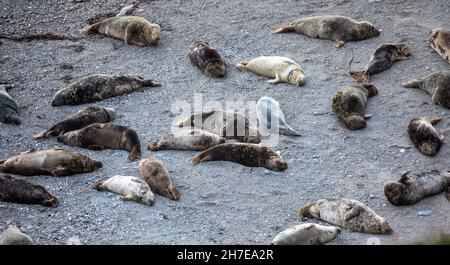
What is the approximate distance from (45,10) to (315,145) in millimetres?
5502

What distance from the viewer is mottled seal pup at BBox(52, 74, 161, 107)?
803 centimetres

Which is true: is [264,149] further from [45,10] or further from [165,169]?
[45,10]

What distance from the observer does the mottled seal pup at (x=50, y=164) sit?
6469 millimetres

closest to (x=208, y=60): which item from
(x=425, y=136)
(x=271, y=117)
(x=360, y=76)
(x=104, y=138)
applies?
(x=271, y=117)

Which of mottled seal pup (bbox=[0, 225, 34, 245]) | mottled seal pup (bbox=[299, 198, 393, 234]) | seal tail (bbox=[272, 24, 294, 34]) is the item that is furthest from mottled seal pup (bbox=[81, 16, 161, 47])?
mottled seal pup (bbox=[0, 225, 34, 245])

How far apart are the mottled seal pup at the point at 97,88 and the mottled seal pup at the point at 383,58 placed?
227 cm

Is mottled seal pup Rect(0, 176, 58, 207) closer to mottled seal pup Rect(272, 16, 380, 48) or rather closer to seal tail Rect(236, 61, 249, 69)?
seal tail Rect(236, 61, 249, 69)

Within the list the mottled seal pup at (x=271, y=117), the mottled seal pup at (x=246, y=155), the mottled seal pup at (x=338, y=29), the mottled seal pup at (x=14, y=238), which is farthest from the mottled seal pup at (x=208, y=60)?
the mottled seal pup at (x=14, y=238)

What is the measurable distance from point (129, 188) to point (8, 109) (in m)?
2.30

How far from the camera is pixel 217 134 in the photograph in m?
6.98

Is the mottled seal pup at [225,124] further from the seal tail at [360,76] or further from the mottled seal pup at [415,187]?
the seal tail at [360,76]

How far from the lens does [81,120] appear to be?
7.38m

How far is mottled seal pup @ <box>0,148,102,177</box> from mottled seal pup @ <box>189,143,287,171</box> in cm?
96

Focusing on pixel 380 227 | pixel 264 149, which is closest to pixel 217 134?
pixel 264 149
